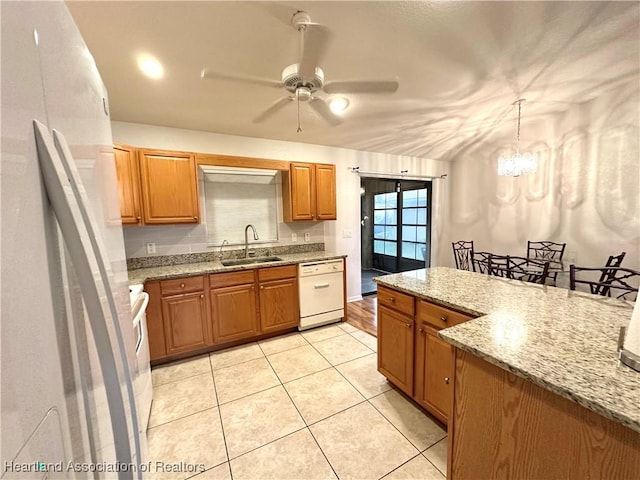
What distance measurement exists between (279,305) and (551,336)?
2.44m

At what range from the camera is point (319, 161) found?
384 centimetres

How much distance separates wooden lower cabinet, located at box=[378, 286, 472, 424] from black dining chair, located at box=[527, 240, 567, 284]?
3.10 metres

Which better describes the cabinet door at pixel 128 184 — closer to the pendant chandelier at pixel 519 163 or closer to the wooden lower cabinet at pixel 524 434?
the wooden lower cabinet at pixel 524 434

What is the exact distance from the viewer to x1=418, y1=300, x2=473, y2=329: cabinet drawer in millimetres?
1490

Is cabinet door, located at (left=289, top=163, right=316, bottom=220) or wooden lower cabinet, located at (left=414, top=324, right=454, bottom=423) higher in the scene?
cabinet door, located at (left=289, top=163, right=316, bottom=220)

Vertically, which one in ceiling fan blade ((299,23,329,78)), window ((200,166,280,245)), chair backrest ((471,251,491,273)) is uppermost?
ceiling fan blade ((299,23,329,78))

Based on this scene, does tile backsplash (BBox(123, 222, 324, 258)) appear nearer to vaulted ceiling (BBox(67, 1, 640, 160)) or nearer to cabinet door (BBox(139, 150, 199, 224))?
cabinet door (BBox(139, 150, 199, 224))

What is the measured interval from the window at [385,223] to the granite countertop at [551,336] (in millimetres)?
3513

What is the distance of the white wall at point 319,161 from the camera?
110 inches

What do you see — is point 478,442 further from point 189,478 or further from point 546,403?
point 189,478

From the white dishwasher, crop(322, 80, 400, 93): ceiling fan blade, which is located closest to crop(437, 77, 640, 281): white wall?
crop(322, 80, 400, 93): ceiling fan blade

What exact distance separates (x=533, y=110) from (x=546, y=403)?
13.2 feet

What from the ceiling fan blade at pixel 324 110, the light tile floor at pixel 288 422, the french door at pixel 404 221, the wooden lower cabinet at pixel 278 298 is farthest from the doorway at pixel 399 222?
the light tile floor at pixel 288 422

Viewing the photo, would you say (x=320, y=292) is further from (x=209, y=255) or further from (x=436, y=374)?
(x=436, y=374)
